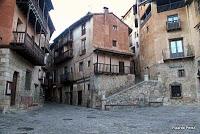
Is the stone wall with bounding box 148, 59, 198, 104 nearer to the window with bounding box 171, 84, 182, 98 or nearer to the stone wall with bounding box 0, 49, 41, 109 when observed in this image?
the window with bounding box 171, 84, 182, 98

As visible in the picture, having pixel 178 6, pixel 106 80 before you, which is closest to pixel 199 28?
pixel 178 6

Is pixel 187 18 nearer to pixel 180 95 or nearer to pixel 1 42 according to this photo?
pixel 180 95

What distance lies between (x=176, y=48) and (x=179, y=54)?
78 centimetres

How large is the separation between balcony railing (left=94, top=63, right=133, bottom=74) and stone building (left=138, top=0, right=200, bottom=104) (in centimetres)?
292

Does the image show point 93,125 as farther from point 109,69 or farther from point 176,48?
point 176,48

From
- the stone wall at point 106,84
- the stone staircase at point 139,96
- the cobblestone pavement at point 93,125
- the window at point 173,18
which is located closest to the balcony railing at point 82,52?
the stone wall at point 106,84

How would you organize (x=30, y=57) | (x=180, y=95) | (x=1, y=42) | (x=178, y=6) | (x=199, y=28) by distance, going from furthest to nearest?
(x=178, y=6) < (x=180, y=95) < (x=199, y=28) < (x=30, y=57) < (x=1, y=42)

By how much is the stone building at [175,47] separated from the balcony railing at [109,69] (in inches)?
115

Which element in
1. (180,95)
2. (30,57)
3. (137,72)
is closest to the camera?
(30,57)

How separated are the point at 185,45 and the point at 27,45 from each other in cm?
1691

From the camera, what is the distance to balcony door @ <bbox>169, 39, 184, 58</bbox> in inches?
950

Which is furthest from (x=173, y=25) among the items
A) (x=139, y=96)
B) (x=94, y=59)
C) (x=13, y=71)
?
(x=13, y=71)

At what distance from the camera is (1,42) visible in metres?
13.5

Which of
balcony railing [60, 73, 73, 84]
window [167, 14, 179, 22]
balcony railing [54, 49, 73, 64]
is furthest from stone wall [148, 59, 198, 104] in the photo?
balcony railing [54, 49, 73, 64]
